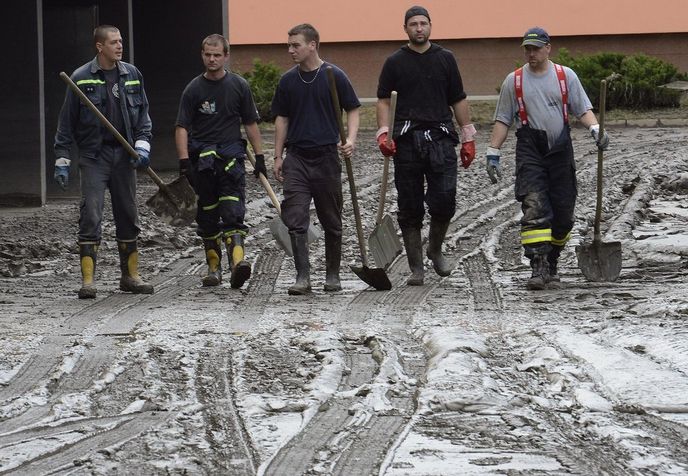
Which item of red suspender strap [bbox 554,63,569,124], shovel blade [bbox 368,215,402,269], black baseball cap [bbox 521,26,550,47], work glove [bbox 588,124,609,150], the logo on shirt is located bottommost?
shovel blade [bbox 368,215,402,269]

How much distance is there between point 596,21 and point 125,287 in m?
27.0

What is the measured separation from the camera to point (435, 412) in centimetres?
595

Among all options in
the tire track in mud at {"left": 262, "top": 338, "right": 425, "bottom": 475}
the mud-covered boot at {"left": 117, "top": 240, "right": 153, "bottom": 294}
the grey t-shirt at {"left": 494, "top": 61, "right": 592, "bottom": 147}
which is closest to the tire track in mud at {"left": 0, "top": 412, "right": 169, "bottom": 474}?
the tire track in mud at {"left": 262, "top": 338, "right": 425, "bottom": 475}

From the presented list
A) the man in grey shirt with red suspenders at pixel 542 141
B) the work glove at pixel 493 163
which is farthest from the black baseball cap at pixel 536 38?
the work glove at pixel 493 163

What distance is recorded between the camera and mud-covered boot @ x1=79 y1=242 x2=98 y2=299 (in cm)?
999

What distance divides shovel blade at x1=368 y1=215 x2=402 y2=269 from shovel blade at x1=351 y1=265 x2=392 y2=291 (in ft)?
1.02

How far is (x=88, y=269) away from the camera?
10.2 metres

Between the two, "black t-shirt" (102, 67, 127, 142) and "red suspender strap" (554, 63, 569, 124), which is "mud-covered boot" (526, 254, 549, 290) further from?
"black t-shirt" (102, 67, 127, 142)

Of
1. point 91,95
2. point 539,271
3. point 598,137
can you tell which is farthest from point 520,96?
point 91,95

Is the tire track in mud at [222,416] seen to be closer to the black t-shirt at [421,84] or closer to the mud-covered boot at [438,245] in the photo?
the black t-shirt at [421,84]

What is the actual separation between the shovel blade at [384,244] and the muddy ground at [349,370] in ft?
0.87

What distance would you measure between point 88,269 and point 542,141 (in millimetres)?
3409

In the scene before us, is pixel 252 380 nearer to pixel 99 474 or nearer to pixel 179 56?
pixel 99 474

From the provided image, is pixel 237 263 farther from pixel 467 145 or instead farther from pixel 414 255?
pixel 467 145
